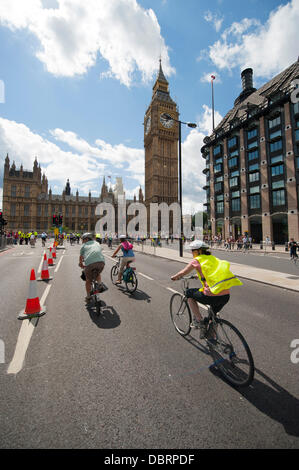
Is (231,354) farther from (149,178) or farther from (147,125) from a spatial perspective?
(147,125)

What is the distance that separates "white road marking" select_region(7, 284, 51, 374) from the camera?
2942 mm

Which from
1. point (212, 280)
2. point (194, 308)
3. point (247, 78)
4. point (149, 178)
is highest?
point (247, 78)

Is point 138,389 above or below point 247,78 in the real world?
below

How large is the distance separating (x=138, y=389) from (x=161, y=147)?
95192 millimetres

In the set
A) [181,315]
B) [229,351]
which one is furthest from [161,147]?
[229,351]

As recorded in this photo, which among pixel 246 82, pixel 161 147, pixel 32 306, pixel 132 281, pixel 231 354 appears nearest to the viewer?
pixel 231 354

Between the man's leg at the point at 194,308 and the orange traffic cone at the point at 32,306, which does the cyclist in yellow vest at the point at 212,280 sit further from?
the orange traffic cone at the point at 32,306

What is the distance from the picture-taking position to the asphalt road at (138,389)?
189cm

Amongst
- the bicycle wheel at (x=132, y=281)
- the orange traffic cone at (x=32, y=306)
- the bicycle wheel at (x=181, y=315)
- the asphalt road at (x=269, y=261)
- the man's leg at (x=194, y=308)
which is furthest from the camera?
the asphalt road at (x=269, y=261)

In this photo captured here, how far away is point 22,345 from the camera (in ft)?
11.6

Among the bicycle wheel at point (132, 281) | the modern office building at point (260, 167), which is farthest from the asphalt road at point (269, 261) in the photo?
the modern office building at point (260, 167)

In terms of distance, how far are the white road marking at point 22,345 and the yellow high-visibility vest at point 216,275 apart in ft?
9.65

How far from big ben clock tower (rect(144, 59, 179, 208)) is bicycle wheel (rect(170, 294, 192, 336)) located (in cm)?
8397
